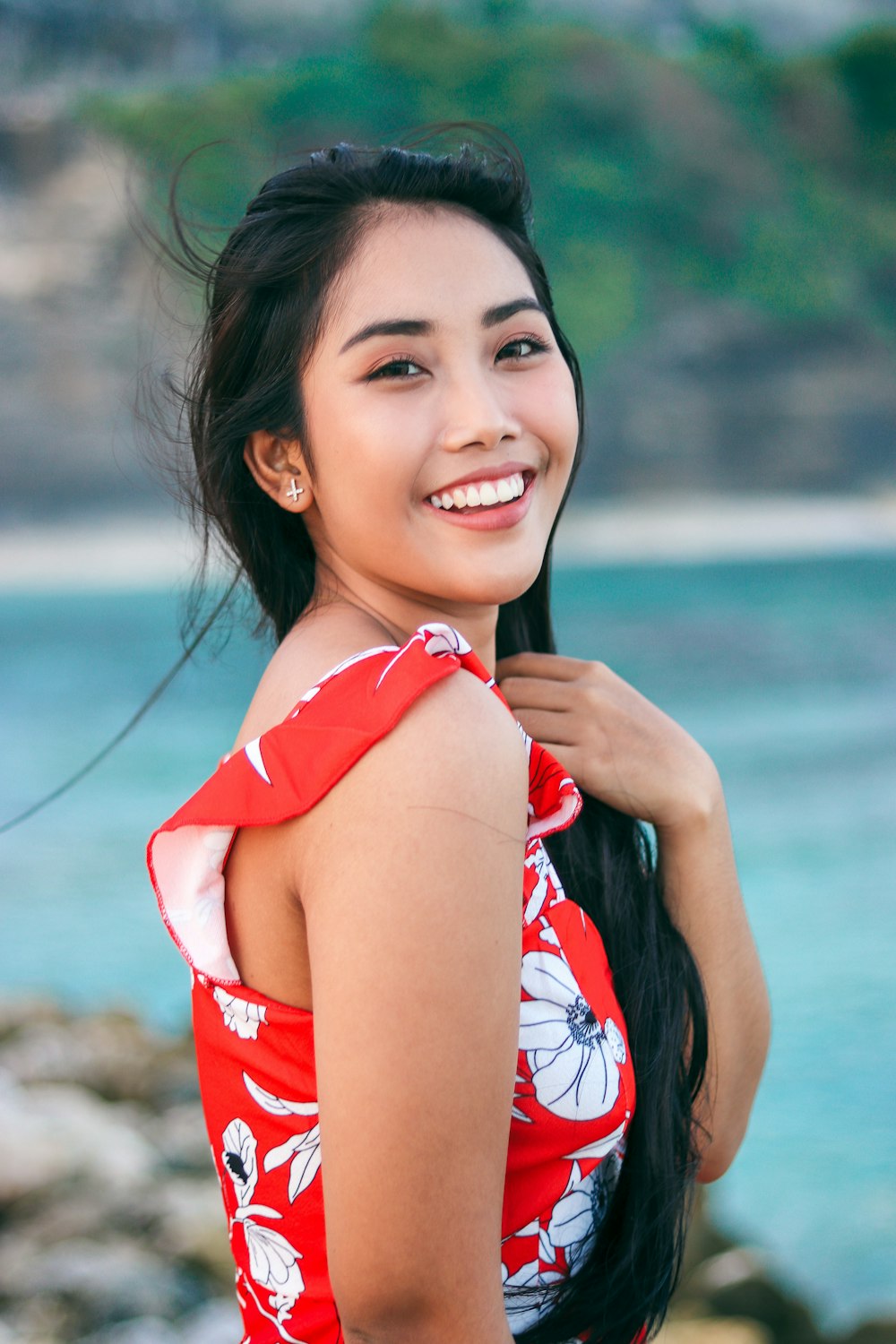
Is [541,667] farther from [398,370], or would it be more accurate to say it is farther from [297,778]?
[297,778]

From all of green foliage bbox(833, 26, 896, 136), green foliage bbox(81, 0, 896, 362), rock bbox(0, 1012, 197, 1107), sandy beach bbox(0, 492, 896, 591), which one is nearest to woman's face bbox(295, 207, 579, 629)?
rock bbox(0, 1012, 197, 1107)

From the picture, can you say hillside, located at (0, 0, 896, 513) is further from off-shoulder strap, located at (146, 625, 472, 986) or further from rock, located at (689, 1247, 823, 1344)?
off-shoulder strap, located at (146, 625, 472, 986)

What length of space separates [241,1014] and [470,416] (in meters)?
0.41

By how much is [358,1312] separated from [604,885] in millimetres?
436

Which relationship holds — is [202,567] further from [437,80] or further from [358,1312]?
[437,80]

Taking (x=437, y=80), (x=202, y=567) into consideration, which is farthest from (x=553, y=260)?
(x=202, y=567)

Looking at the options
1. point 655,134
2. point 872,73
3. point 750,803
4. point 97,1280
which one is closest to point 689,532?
point 655,134

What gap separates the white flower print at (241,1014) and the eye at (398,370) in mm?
411

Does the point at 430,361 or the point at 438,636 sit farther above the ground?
the point at 430,361

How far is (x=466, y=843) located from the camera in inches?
26.1

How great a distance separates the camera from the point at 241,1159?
0.84m

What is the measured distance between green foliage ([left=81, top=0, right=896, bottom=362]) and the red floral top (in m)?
8.78

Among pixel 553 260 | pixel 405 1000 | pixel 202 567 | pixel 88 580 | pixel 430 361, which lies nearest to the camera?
pixel 405 1000

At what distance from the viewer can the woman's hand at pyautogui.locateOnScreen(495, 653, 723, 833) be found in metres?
1.08
